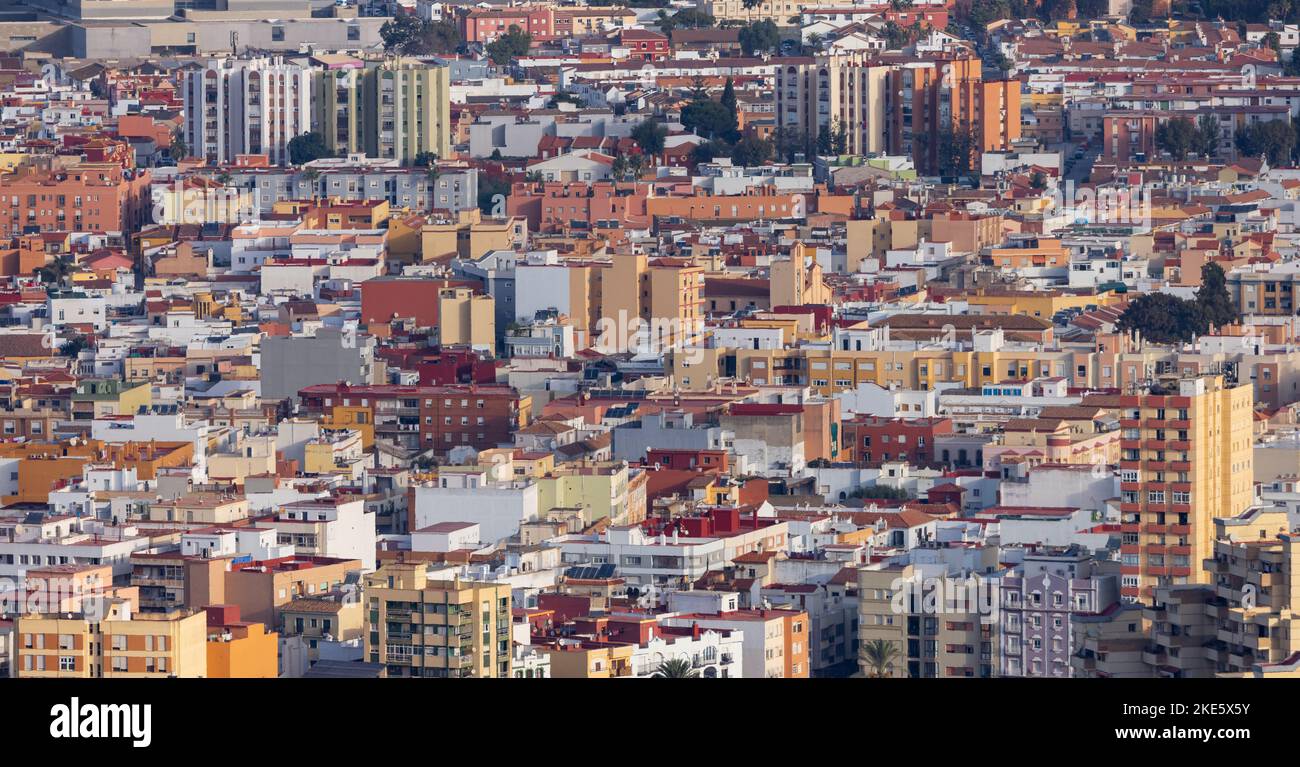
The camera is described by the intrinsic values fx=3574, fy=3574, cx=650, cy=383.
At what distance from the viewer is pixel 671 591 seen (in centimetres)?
1580

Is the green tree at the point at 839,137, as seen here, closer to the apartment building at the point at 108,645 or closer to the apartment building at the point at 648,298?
the apartment building at the point at 648,298

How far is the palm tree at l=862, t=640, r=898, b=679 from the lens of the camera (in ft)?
47.3

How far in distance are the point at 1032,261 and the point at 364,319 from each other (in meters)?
7.06

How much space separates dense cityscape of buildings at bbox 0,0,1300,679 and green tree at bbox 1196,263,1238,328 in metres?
0.06

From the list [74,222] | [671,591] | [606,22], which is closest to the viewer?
[671,591]

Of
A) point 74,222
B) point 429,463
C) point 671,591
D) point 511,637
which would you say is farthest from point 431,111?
point 511,637

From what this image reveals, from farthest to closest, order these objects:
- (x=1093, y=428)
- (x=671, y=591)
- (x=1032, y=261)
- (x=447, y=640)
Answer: (x=1032, y=261) < (x=1093, y=428) < (x=671, y=591) < (x=447, y=640)

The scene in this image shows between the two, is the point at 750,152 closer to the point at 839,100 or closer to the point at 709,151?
the point at 709,151

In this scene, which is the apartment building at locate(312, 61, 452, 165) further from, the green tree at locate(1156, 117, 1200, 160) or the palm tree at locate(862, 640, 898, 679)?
the palm tree at locate(862, 640, 898, 679)

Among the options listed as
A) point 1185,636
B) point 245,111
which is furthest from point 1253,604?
point 245,111

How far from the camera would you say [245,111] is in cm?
4516

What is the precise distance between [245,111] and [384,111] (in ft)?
5.90

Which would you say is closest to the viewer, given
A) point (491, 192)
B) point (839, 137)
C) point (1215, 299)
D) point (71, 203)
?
point (1215, 299)
